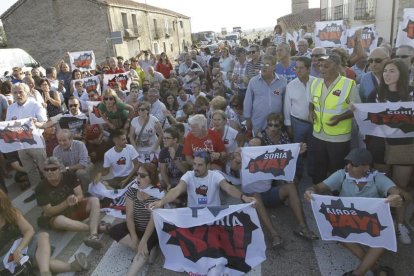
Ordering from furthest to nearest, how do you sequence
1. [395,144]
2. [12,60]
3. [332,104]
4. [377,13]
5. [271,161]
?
1. [377,13]
2. [12,60]
3. [271,161]
4. [332,104]
5. [395,144]

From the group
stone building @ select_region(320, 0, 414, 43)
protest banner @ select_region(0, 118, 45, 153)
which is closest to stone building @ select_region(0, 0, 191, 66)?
stone building @ select_region(320, 0, 414, 43)

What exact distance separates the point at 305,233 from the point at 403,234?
42.7 inches

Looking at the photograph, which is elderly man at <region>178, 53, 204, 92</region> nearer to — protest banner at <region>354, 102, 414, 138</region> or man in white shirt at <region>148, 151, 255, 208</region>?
man in white shirt at <region>148, 151, 255, 208</region>

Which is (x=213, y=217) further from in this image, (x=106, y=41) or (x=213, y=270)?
(x=106, y=41)

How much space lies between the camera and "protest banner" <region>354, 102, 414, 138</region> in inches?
166

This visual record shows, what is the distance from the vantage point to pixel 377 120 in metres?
4.40

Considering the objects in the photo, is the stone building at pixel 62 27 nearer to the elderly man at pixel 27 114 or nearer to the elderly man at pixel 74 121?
the elderly man at pixel 74 121

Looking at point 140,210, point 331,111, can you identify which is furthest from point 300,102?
point 140,210

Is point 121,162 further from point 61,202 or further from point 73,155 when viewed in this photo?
point 61,202

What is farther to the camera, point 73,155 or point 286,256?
point 73,155

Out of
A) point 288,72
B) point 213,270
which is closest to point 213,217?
point 213,270

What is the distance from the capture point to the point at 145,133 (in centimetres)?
Answer: 671

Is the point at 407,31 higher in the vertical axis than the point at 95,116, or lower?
higher

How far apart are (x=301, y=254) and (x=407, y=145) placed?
69.8 inches
